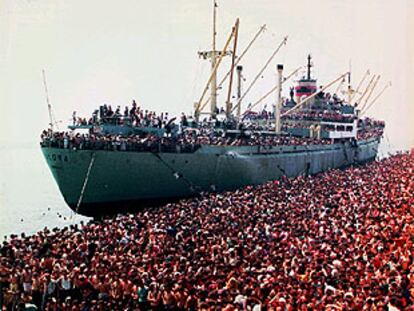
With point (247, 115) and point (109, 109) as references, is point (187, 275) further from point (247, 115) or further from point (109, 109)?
point (247, 115)

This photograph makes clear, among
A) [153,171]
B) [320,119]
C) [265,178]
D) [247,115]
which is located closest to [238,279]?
[153,171]

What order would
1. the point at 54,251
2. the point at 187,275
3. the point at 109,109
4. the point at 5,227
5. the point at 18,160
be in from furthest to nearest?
1. the point at 18,160
2. the point at 5,227
3. the point at 109,109
4. the point at 54,251
5. the point at 187,275

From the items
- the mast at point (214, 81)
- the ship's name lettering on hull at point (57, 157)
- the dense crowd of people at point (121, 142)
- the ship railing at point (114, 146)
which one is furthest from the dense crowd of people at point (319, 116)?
the ship's name lettering on hull at point (57, 157)

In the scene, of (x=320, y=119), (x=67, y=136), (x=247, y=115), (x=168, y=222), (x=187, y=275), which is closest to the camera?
(x=187, y=275)

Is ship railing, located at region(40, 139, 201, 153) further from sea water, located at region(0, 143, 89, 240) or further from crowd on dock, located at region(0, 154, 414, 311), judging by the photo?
crowd on dock, located at region(0, 154, 414, 311)

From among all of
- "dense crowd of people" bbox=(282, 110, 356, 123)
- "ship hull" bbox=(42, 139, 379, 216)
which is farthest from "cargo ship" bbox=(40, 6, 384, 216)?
"dense crowd of people" bbox=(282, 110, 356, 123)

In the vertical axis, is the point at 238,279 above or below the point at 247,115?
below
